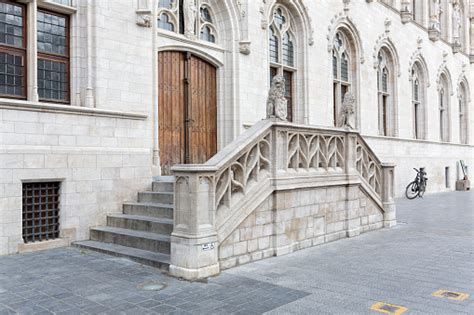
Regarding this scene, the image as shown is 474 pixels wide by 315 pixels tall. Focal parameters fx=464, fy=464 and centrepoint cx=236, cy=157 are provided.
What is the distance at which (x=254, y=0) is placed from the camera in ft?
43.2

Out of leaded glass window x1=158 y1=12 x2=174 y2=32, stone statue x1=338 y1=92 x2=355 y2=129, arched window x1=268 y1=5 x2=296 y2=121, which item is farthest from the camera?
arched window x1=268 y1=5 x2=296 y2=121

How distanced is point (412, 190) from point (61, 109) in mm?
16580

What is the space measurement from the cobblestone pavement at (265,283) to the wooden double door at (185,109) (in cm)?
398

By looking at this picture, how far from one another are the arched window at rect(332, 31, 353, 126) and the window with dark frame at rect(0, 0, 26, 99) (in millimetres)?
11573

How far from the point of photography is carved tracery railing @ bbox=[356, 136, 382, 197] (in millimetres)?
10812

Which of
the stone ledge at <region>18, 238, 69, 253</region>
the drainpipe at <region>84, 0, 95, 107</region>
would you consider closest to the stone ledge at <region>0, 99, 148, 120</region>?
the drainpipe at <region>84, 0, 95, 107</region>

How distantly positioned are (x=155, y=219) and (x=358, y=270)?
3.61m

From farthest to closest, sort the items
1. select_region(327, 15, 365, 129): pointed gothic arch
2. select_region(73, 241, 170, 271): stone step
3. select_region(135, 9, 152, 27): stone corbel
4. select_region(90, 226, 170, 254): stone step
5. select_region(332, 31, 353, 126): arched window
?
select_region(332, 31, 353, 126): arched window < select_region(327, 15, 365, 129): pointed gothic arch < select_region(135, 9, 152, 27): stone corbel < select_region(90, 226, 170, 254): stone step < select_region(73, 241, 170, 271): stone step

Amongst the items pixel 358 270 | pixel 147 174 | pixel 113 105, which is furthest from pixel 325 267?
pixel 113 105

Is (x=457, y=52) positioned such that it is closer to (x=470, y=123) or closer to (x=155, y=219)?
(x=470, y=123)

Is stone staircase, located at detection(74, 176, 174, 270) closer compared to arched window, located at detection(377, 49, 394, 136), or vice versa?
stone staircase, located at detection(74, 176, 174, 270)

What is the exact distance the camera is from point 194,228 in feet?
21.2

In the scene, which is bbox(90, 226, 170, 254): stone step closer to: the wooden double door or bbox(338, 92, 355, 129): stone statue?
the wooden double door

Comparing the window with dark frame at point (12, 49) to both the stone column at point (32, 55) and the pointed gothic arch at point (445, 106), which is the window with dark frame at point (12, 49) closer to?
the stone column at point (32, 55)
